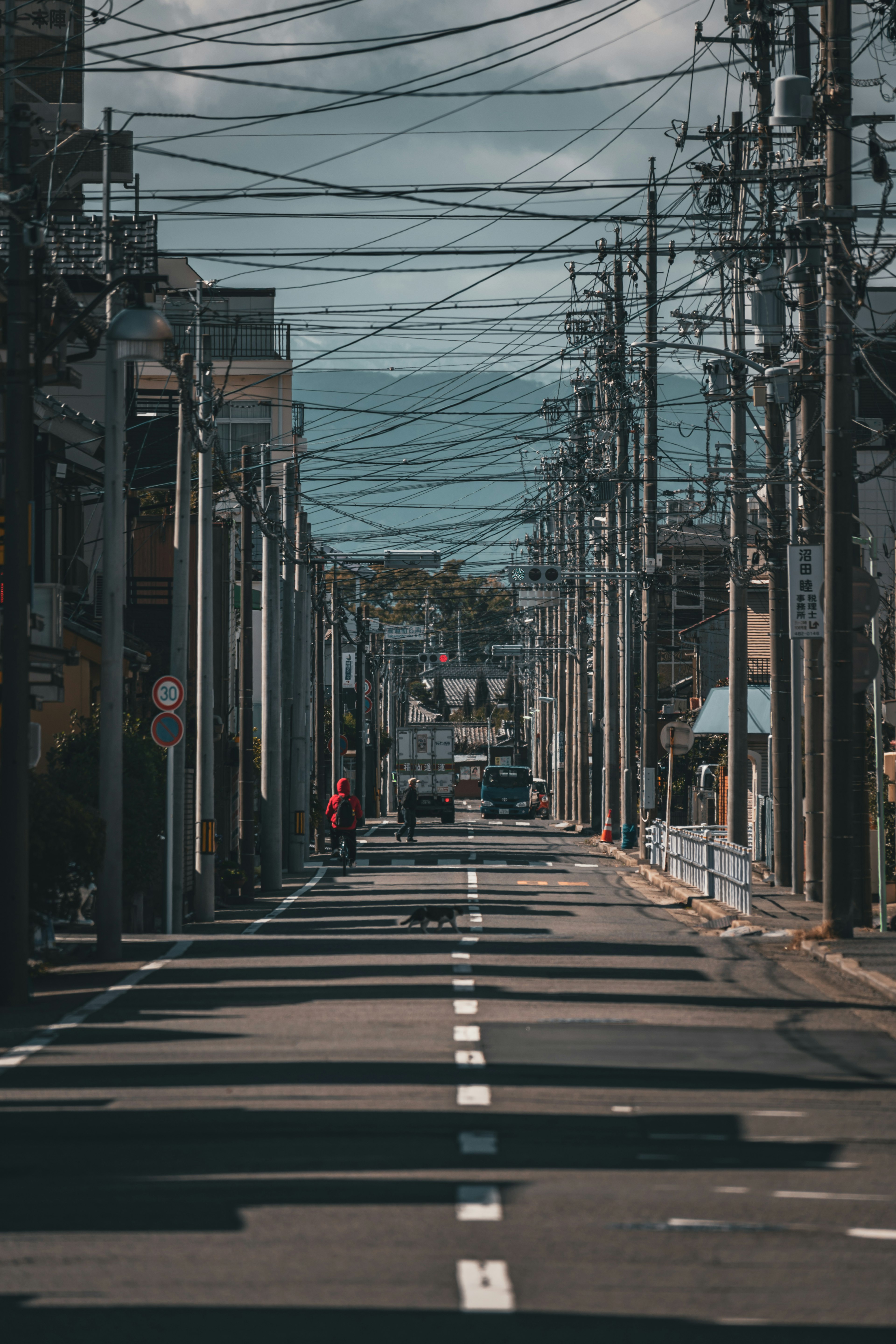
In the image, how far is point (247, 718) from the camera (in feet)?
120

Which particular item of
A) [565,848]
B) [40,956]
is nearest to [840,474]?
[40,956]

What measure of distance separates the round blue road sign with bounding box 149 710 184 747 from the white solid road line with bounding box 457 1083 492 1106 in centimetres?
1518

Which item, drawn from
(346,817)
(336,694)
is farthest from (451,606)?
(346,817)

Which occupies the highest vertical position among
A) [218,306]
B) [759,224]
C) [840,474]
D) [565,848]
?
[218,306]

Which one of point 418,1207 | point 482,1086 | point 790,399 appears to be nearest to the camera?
point 418,1207

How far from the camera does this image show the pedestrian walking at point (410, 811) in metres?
56.8

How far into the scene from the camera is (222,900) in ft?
117

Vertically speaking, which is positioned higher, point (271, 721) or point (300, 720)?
point (300, 720)

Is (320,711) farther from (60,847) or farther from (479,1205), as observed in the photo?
(479,1205)

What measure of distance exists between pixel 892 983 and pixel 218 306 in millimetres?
63283

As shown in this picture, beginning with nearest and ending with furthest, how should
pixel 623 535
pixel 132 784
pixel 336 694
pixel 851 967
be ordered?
pixel 851 967
pixel 132 784
pixel 623 535
pixel 336 694

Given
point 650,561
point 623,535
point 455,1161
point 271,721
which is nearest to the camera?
point 455,1161

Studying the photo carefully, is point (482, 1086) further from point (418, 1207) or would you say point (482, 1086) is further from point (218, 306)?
point (218, 306)

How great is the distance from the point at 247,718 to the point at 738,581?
30.8 feet
